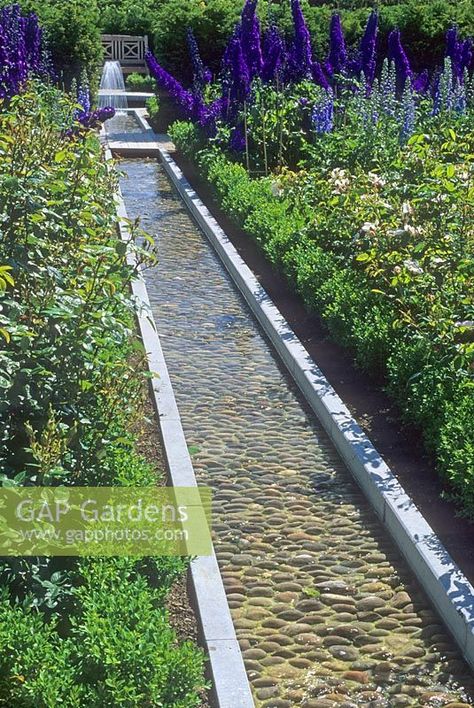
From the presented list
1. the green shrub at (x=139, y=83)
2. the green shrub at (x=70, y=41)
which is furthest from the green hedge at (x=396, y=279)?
the green shrub at (x=139, y=83)

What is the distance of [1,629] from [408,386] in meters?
2.75

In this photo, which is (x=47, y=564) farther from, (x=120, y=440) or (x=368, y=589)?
(x=368, y=589)

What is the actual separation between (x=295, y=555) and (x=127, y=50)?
917 inches

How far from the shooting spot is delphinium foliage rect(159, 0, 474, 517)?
213 inches

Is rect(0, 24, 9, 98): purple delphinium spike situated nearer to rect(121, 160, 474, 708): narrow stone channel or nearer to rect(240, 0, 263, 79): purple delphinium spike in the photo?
rect(240, 0, 263, 79): purple delphinium spike

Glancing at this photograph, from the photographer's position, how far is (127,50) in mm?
26203

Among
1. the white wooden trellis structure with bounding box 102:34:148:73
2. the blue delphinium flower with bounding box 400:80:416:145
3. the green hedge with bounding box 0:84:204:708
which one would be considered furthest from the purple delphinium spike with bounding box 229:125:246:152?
the white wooden trellis structure with bounding box 102:34:148:73

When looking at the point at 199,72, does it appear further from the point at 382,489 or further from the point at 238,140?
the point at 382,489

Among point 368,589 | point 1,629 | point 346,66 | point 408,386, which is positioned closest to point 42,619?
point 1,629

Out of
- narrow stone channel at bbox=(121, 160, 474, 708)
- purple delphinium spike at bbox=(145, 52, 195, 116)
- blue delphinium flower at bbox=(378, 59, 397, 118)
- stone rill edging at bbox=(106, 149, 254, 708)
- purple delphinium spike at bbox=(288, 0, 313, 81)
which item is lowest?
narrow stone channel at bbox=(121, 160, 474, 708)

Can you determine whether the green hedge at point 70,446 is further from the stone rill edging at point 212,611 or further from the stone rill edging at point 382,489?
the stone rill edging at point 382,489

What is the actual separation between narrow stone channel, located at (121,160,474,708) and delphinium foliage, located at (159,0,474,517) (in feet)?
1.66

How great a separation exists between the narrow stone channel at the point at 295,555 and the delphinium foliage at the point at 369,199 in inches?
19.9

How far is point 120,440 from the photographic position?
412 cm
